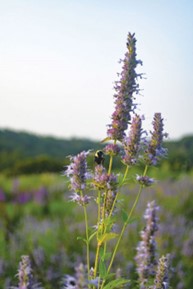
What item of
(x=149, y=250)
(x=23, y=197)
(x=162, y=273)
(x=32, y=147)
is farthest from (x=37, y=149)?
(x=162, y=273)

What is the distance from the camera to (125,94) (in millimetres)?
2777

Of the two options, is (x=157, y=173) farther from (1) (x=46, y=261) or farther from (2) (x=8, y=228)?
(1) (x=46, y=261)

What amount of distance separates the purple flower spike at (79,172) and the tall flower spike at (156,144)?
0.31 meters

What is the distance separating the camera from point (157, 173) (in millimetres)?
15430

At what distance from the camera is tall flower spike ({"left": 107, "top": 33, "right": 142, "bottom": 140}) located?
2787 millimetres

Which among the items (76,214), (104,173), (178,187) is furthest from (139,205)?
(104,173)

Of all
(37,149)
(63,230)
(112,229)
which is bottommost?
(63,230)

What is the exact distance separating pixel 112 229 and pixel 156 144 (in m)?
0.53

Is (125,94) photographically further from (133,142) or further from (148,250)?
(148,250)

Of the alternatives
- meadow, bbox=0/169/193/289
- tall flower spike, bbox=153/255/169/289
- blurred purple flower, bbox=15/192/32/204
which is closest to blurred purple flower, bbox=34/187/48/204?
blurred purple flower, bbox=15/192/32/204

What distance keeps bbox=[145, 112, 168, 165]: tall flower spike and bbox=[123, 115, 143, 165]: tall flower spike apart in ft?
0.30

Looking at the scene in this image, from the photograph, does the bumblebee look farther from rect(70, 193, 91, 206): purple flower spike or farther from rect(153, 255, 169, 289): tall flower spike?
rect(153, 255, 169, 289): tall flower spike

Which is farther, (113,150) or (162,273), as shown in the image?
(113,150)

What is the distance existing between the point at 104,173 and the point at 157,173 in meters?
12.6
